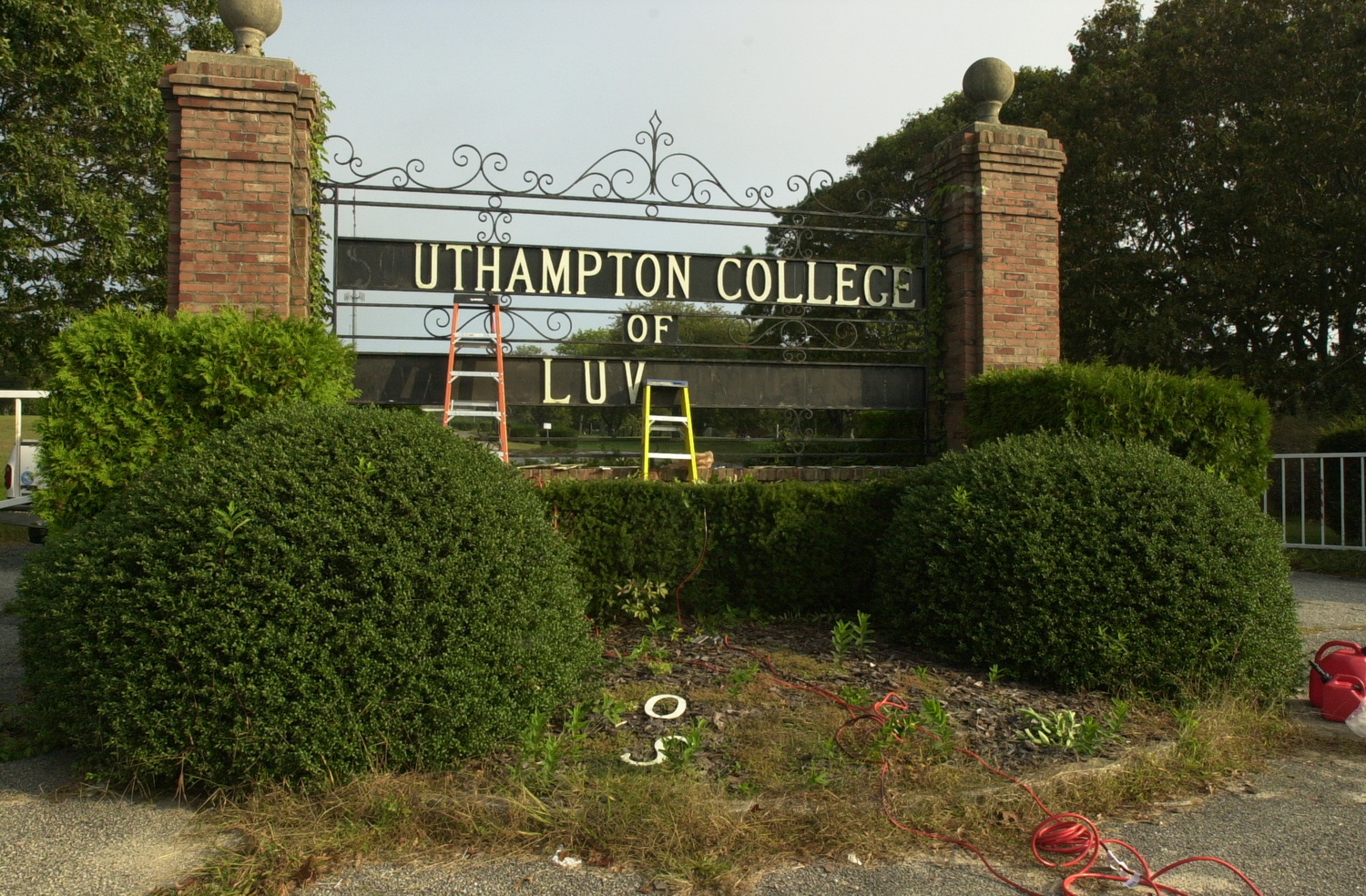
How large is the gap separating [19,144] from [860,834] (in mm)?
14814

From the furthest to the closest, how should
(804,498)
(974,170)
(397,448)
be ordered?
(974,170), (804,498), (397,448)

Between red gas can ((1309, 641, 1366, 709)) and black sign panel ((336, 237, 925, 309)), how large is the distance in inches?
160

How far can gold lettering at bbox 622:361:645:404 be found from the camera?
7.07m

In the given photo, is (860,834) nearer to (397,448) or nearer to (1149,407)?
(397,448)

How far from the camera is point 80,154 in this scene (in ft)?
46.7

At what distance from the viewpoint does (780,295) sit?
737 centimetres

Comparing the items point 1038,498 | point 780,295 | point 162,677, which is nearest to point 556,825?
point 162,677

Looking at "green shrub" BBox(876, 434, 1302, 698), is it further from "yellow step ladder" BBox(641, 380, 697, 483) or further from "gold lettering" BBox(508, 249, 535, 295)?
"gold lettering" BBox(508, 249, 535, 295)

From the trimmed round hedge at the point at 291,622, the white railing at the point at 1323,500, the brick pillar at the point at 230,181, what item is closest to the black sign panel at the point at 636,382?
the brick pillar at the point at 230,181

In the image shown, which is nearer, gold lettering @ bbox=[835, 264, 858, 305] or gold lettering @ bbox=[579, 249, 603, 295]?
gold lettering @ bbox=[579, 249, 603, 295]

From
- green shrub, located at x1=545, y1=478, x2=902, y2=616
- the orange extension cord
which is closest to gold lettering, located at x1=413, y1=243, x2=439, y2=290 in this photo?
green shrub, located at x1=545, y1=478, x2=902, y2=616

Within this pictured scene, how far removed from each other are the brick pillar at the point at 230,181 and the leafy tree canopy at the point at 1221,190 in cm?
1407

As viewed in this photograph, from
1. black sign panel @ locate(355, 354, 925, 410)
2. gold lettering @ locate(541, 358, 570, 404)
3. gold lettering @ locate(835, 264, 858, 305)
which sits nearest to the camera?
black sign panel @ locate(355, 354, 925, 410)

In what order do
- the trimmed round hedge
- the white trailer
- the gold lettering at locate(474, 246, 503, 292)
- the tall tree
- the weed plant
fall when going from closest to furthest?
the weed plant < the trimmed round hedge < the gold lettering at locate(474, 246, 503, 292) < the white trailer < the tall tree
